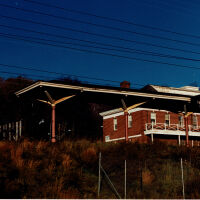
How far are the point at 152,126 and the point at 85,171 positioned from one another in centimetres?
2508

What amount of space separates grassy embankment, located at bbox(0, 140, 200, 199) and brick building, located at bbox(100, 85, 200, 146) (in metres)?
20.2

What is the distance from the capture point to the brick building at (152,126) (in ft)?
144

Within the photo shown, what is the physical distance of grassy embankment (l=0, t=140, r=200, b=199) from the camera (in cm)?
→ 1545

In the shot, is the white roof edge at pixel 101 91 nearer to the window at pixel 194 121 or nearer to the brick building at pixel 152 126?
the brick building at pixel 152 126

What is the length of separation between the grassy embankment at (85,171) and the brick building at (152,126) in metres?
20.2

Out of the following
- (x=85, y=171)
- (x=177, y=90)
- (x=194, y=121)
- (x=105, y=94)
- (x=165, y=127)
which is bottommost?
(x=85, y=171)

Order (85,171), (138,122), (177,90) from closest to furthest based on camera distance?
(85,171) → (138,122) → (177,90)

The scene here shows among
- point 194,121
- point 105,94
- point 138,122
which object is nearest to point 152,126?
point 138,122

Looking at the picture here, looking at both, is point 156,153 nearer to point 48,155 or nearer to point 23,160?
point 48,155

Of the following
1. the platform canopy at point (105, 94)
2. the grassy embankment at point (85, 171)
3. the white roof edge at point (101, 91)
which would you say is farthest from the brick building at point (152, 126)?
the grassy embankment at point (85, 171)

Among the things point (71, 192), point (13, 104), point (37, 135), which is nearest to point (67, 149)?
point (71, 192)

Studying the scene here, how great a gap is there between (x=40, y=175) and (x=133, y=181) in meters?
4.94

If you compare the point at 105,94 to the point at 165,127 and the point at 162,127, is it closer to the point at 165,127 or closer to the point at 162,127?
the point at 165,127

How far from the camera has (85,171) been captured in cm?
1877
